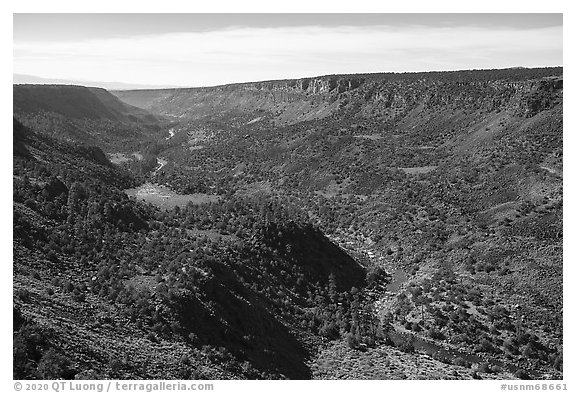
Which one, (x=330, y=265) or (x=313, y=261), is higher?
(x=313, y=261)

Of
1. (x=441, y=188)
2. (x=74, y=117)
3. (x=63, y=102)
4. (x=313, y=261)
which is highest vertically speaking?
(x=63, y=102)

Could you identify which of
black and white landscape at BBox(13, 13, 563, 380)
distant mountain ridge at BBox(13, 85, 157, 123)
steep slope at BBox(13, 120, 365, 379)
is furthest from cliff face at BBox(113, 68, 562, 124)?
steep slope at BBox(13, 120, 365, 379)

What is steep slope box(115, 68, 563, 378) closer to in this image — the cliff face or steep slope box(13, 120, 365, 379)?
the cliff face

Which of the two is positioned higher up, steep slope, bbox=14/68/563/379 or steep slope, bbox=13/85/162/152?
steep slope, bbox=13/85/162/152

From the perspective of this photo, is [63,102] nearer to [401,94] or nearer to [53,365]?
[401,94]

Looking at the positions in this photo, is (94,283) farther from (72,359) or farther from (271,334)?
(271,334)

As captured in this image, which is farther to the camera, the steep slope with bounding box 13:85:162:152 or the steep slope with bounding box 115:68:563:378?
the steep slope with bounding box 13:85:162:152

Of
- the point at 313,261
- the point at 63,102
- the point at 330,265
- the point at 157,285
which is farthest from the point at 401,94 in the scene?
the point at 63,102
